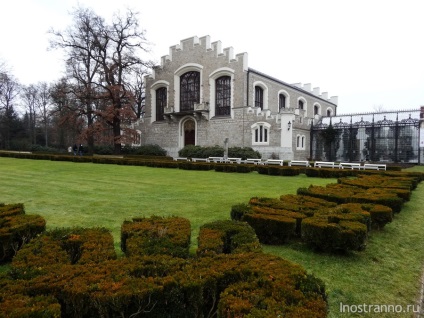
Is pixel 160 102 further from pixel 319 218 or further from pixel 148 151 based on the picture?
pixel 319 218

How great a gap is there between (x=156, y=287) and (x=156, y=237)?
147 cm

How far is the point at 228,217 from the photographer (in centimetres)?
632

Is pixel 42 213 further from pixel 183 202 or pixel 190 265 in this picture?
pixel 190 265

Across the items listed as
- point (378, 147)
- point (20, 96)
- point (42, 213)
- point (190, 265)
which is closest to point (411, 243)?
point (190, 265)

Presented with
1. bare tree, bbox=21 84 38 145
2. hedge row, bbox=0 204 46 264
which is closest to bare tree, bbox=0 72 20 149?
bare tree, bbox=21 84 38 145

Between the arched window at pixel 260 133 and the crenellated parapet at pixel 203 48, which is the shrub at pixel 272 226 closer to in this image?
the arched window at pixel 260 133

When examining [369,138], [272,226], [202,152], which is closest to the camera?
[272,226]

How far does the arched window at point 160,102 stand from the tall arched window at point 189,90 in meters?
2.86

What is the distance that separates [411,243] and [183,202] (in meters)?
5.06

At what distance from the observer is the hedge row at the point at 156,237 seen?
3434mm

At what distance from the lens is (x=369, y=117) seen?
97.1ft

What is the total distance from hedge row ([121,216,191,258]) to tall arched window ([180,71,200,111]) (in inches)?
1117

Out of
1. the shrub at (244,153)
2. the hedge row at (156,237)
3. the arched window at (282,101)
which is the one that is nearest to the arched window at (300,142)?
the shrub at (244,153)

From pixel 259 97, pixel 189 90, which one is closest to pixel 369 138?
pixel 259 97
